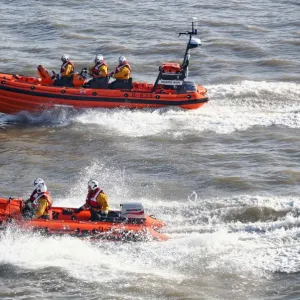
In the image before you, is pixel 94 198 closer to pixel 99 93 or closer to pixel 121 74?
pixel 99 93

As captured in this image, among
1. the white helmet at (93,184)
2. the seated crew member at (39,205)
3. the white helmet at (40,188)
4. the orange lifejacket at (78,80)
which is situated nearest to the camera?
the seated crew member at (39,205)

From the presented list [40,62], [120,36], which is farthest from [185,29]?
[40,62]

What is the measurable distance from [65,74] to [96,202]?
6.56m

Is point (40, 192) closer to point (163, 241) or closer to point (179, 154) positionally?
point (163, 241)

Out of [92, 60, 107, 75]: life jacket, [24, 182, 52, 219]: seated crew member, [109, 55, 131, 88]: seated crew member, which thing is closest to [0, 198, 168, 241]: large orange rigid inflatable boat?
[24, 182, 52, 219]: seated crew member

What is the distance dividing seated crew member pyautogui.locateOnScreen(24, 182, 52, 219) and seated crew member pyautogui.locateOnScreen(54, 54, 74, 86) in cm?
652

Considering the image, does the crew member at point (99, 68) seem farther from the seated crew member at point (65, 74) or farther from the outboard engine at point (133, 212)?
the outboard engine at point (133, 212)

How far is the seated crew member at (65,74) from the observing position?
19766mm

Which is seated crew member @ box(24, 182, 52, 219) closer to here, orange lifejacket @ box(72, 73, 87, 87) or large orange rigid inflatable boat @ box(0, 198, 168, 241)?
large orange rigid inflatable boat @ box(0, 198, 168, 241)

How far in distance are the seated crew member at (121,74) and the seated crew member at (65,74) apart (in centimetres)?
94

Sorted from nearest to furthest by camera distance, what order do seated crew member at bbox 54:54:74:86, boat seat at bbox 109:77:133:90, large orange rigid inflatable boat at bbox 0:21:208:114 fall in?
1. large orange rigid inflatable boat at bbox 0:21:208:114
2. seated crew member at bbox 54:54:74:86
3. boat seat at bbox 109:77:133:90

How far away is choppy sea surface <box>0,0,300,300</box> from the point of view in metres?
13.2

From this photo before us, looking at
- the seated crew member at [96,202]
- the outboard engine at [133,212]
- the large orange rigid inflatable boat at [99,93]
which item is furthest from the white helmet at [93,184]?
the large orange rigid inflatable boat at [99,93]

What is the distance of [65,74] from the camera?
1984 centimetres
